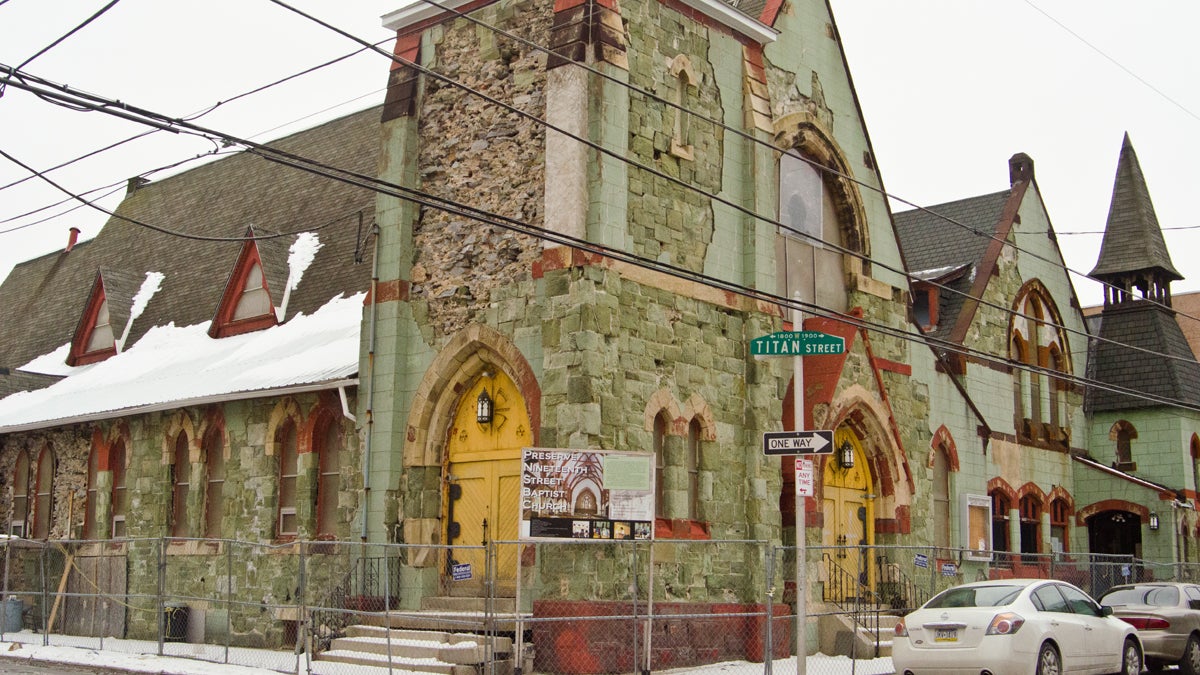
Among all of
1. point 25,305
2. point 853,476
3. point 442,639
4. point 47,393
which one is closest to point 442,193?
point 442,639

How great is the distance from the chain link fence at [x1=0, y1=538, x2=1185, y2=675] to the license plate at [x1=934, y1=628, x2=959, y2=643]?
1597mm

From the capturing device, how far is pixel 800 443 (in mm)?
16016

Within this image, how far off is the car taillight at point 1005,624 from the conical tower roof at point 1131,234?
67.7 feet

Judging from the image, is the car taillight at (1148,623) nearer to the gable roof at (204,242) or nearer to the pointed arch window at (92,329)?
the gable roof at (204,242)

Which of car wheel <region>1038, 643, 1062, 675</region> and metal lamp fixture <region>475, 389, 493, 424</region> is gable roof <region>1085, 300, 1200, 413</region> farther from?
metal lamp fixture <region>475, 389, 493, 424</region>

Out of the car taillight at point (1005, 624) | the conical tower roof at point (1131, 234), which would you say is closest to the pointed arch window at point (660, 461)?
the car taillight at point (1005, 624)

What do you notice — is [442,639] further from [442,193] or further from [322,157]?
[322,157]

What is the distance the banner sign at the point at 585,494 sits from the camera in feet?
56.9

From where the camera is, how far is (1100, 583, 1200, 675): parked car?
763 inches

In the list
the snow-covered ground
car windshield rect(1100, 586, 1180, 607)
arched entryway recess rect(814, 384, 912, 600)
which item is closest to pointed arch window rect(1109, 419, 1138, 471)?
arched entryway recess rect(814, 384, 912, 600)

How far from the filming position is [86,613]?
25.8 metres

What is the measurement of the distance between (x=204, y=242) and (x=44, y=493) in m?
6.55

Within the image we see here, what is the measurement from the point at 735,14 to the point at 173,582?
14213mm

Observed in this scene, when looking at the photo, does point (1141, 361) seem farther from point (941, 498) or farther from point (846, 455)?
point (846, 455)
